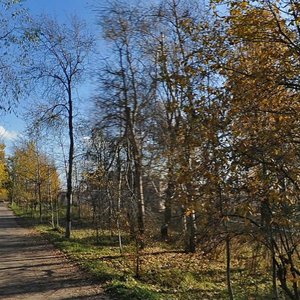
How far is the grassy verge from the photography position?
9695 millimetres

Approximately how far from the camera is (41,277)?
10953 mm

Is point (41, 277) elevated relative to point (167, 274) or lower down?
elevated

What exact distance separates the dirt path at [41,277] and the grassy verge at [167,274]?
45 centimetres

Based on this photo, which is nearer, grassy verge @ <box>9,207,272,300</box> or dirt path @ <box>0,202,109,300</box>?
dirt path @ <box>0,202,109,300</box>

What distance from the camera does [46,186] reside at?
32719mm

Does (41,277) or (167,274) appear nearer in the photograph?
(41,277)

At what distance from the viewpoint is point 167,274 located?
12.9 metres

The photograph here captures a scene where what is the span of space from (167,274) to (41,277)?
4084mm

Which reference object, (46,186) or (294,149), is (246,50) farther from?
(46,186)

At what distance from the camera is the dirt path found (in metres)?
9.07

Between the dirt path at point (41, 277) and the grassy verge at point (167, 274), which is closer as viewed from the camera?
the dirt path at point (41, 277)

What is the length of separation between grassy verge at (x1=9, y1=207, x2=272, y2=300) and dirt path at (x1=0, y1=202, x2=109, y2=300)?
447 millimetres

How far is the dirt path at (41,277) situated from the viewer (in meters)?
9.07

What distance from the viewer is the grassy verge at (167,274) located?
9.70m
